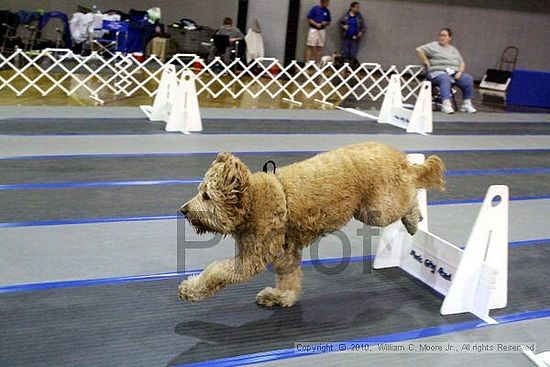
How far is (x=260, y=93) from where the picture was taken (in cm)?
1228

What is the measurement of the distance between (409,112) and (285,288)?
6.64 m

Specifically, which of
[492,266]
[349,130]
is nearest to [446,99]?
[349,130]

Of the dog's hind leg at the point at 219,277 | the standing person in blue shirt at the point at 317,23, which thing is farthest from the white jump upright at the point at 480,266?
the standing person in blue shirt at the point at 317,23

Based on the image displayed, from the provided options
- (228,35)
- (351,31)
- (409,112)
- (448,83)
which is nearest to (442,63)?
(448,83)

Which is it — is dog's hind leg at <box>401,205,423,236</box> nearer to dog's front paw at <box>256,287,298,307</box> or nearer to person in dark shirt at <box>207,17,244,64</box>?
dog's front paw at <box>256,287,298,307</box>

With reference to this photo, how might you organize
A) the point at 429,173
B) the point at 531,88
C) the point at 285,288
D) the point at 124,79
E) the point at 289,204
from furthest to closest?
1. the point at 531,88
2. the point at 124,79
3. the point at 429,173
4. the point at 285,288
5. the point at 289,204

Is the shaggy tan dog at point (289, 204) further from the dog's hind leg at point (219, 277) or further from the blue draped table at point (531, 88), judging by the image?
the blue draped table at point (531, 88)

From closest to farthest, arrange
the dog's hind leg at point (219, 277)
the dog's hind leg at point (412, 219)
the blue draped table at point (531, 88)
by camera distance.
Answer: the dog's hind leg at point (219, 277)
the dog's hind leg at point (412, 219)
the blue draped table at point (531, 88)

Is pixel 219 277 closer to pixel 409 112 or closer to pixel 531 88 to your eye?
pixel 409 112

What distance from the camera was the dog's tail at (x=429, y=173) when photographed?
3619mm

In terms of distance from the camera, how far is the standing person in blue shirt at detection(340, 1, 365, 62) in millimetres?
17172

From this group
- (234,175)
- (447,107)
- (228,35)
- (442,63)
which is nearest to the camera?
(234,175)

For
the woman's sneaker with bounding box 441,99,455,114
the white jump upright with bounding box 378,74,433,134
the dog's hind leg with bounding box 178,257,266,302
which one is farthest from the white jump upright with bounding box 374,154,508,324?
the woman's sneaker with bounding box 441,99,455,114

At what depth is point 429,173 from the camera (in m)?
3.64
